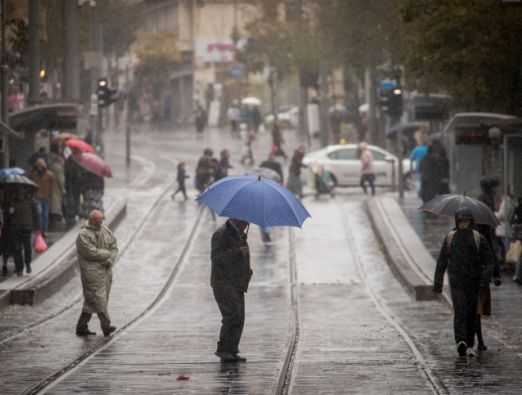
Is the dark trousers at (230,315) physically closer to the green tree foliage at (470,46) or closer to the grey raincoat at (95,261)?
the grey raincoat at (95,261)

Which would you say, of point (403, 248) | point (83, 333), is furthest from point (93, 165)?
point (83, 333)

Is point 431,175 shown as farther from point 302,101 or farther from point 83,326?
point 302,101

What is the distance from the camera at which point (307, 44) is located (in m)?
72.8

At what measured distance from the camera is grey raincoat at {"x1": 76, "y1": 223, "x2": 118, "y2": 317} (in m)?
21.4

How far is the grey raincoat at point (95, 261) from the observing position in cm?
2138

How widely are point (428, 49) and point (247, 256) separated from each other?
61.4 feet

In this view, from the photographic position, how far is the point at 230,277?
18281mm

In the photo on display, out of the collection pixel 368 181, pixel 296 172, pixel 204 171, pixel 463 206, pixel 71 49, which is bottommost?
pixel 368 181

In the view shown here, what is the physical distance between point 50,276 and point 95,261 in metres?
7.46

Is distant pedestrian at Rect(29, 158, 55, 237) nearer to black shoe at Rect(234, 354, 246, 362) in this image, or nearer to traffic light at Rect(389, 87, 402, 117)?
traffic light at Rect(389, 87, 402, 117)

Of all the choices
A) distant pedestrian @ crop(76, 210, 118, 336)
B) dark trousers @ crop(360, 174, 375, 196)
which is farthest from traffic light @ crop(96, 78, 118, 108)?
distant pedestrian @ crop(76, 210, 118, 336)

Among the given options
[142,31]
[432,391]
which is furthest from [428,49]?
[142,31]

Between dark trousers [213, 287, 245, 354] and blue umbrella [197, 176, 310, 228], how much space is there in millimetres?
844

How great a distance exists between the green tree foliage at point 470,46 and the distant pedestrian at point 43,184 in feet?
26.8
